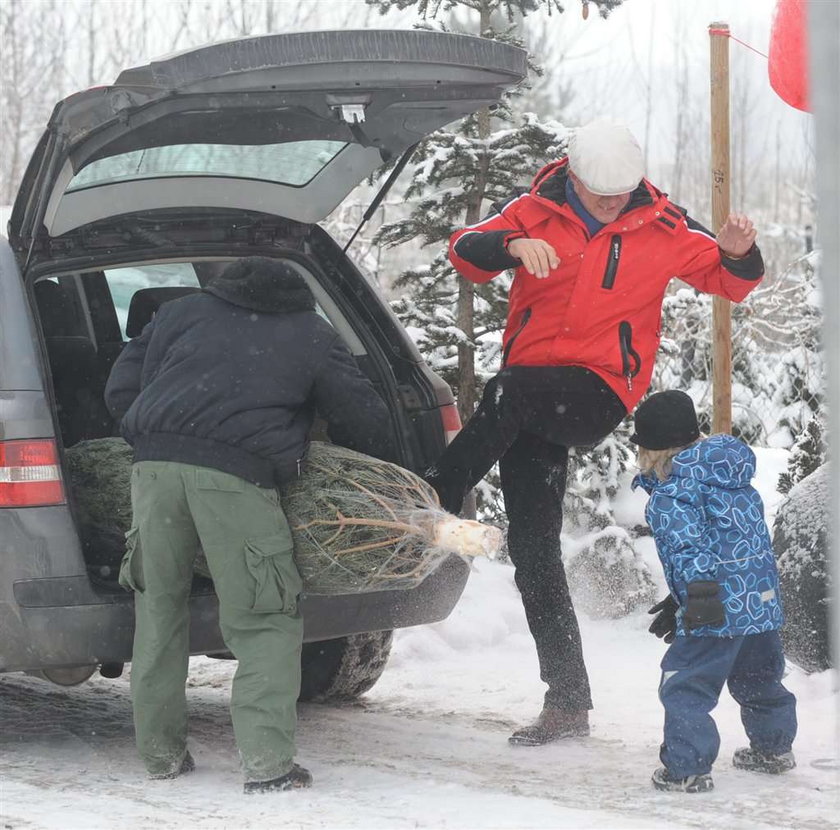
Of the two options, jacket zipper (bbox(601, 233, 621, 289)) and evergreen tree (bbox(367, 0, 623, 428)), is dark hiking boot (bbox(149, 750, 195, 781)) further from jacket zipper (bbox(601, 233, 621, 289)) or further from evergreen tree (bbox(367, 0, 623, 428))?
evergreen tree (bbox(367, 0, 623, 428))

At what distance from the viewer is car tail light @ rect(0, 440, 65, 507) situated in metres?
3.73

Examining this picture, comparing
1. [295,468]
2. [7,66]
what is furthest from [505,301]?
[7,66]

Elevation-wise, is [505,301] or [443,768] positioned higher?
[505,301]

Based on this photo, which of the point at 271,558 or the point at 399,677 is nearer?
the point at 271,558

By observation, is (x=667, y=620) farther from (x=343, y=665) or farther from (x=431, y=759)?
(x=343, y=665)

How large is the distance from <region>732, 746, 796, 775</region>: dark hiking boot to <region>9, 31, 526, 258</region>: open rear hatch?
7.29 feet

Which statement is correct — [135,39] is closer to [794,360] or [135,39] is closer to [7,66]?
[7,66]

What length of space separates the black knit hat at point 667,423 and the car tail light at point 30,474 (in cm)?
174

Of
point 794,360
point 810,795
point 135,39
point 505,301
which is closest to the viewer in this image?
point 810,795

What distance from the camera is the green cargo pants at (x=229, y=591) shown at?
3.72 m

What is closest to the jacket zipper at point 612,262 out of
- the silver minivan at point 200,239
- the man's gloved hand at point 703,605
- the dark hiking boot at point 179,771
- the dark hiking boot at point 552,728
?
the silver minivan at point 200,239

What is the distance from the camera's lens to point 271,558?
3723 millimetres

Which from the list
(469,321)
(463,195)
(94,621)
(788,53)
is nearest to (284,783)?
(94,621)

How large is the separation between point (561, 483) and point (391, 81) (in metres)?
1.53
